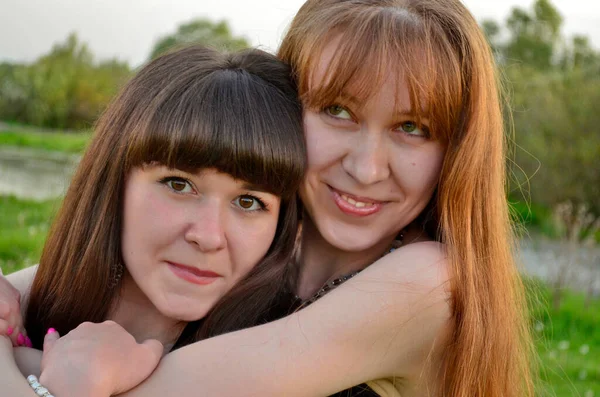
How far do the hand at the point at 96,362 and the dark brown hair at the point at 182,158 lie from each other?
0.35 meters

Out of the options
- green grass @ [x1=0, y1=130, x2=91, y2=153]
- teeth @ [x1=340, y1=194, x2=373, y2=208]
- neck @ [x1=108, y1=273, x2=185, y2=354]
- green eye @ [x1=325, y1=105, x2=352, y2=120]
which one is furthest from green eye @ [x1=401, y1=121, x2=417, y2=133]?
green grass @ [x1=0, y1=130, x2=91, y2=153]

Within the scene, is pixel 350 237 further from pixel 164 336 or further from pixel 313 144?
pixel 164 336

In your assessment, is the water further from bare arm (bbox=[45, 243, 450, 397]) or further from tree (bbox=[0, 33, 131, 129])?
bare arm (bbox=[45, 243, 450, 397])

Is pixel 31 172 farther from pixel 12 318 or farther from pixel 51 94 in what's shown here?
pixel 12 318

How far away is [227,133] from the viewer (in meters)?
2.53

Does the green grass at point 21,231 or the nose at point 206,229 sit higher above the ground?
the nose at point 206,229

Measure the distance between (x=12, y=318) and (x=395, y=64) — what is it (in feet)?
4.83

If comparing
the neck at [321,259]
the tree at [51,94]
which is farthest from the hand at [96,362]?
the tree at [51,94]

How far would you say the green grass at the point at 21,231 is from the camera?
241 inches

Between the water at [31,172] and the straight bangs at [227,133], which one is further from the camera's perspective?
the water at [31,172]

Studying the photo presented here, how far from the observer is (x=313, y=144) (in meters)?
2.69

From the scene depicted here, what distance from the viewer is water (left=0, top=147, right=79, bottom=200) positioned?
11.2 metres

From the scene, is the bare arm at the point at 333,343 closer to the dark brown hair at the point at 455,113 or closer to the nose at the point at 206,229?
the dark brown hair at the point at 455,113

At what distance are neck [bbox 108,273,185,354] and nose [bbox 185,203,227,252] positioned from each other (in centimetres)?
42
